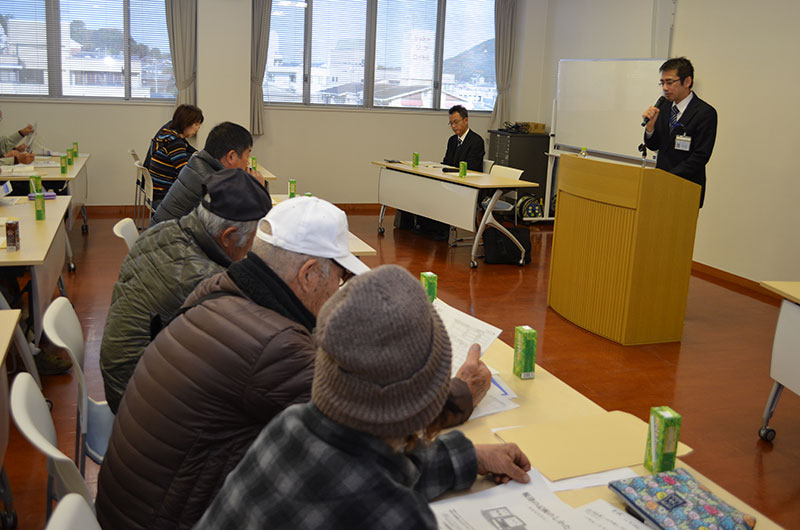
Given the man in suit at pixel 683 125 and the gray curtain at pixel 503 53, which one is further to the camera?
the gray curtain at pixel 503 53

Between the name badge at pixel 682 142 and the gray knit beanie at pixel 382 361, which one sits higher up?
the name badge at pixel 682 142

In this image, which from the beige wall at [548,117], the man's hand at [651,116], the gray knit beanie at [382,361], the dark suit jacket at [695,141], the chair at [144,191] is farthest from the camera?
the chair at [144,191]

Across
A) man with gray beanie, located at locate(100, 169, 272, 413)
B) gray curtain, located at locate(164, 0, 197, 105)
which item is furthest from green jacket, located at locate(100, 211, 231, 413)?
gray curtain, located at locate(164, 0, 197, 105)

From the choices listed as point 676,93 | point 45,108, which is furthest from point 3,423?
point 45,108

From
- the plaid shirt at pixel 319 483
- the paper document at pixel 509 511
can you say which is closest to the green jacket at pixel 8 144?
the paper document at pixel 509 511

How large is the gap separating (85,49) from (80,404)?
7548mm

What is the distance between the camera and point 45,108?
859 cm

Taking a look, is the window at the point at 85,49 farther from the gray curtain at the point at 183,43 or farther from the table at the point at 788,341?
the table at the point at 788,341

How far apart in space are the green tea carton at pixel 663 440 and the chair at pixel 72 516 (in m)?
1.19

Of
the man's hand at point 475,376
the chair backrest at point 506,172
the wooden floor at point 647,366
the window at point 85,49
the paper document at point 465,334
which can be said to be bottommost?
the wooden floor at point 647,366

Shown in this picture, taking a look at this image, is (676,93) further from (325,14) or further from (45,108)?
(45,108)

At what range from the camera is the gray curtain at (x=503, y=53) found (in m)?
10.2

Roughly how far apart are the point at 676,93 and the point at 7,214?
460cm

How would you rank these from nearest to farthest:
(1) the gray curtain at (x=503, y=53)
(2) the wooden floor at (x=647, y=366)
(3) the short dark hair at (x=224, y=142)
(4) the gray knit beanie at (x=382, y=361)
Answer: (4) the gray knit beanie at (x=382, y=361) → (2) the wooden floor at (x=647, y=366) → (3) the short dark hair at (x=224, y=142) → (1) the gray curtain at (x=503, y=53)
